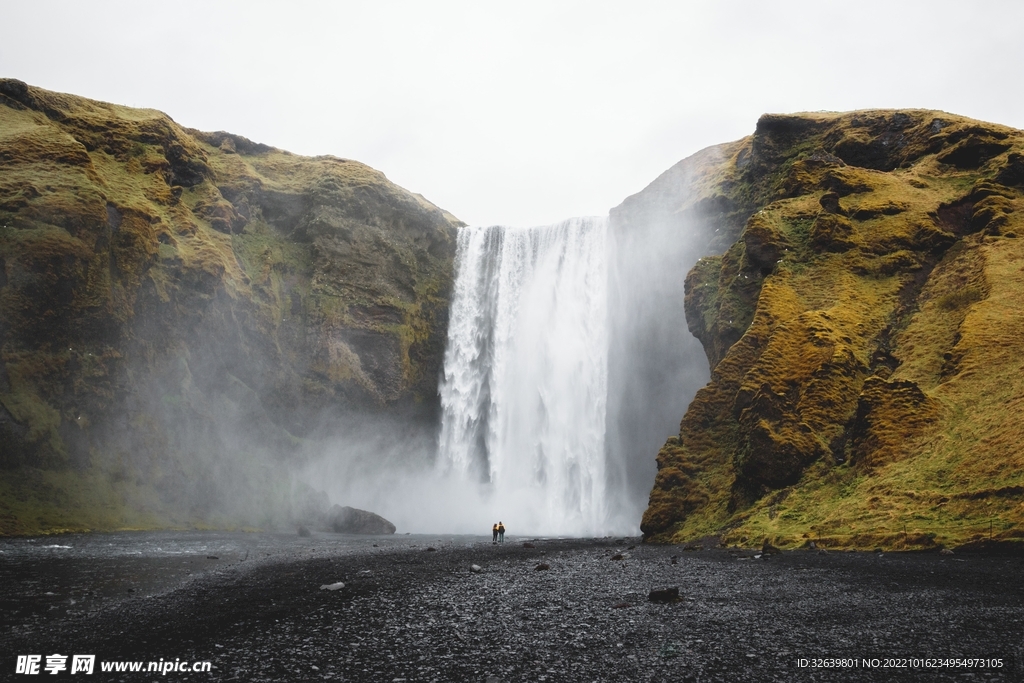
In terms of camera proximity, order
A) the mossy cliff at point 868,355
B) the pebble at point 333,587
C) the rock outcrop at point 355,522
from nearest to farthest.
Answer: the pebble at point 333,587, the mossy cliff at point 868,355, the rock outcrop at point 355,522

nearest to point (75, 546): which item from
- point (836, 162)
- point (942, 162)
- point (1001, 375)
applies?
point (1001, 375)

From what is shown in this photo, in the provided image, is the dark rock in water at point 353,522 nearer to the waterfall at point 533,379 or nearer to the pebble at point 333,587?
the waterfall at point 533,379

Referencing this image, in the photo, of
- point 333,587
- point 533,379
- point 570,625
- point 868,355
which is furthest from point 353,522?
point 570,625

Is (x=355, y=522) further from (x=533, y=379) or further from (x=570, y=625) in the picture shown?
(x=570, y=625)

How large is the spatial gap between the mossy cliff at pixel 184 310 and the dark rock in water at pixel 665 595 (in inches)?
1384

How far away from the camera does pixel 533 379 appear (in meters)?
53.8

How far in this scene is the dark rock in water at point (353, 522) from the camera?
4394cm

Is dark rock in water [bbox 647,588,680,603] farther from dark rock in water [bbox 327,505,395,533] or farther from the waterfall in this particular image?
the waterfall

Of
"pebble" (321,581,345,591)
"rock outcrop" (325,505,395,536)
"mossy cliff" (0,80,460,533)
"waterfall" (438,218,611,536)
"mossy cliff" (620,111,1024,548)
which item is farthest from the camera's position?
"waterfall" (438,218,611,536)

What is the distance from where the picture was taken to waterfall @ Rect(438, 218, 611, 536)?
49.5 meters

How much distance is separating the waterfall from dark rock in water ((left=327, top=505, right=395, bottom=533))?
33.8 ft

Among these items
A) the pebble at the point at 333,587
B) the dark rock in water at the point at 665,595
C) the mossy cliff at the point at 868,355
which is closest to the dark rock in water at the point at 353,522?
the mossy cliff at the point at 868,355

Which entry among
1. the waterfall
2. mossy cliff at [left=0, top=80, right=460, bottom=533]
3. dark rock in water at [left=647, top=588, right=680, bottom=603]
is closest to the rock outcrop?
mossy cliff at [left=0, top=80, right=460, bottom=533]

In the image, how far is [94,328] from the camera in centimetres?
→ 4119
